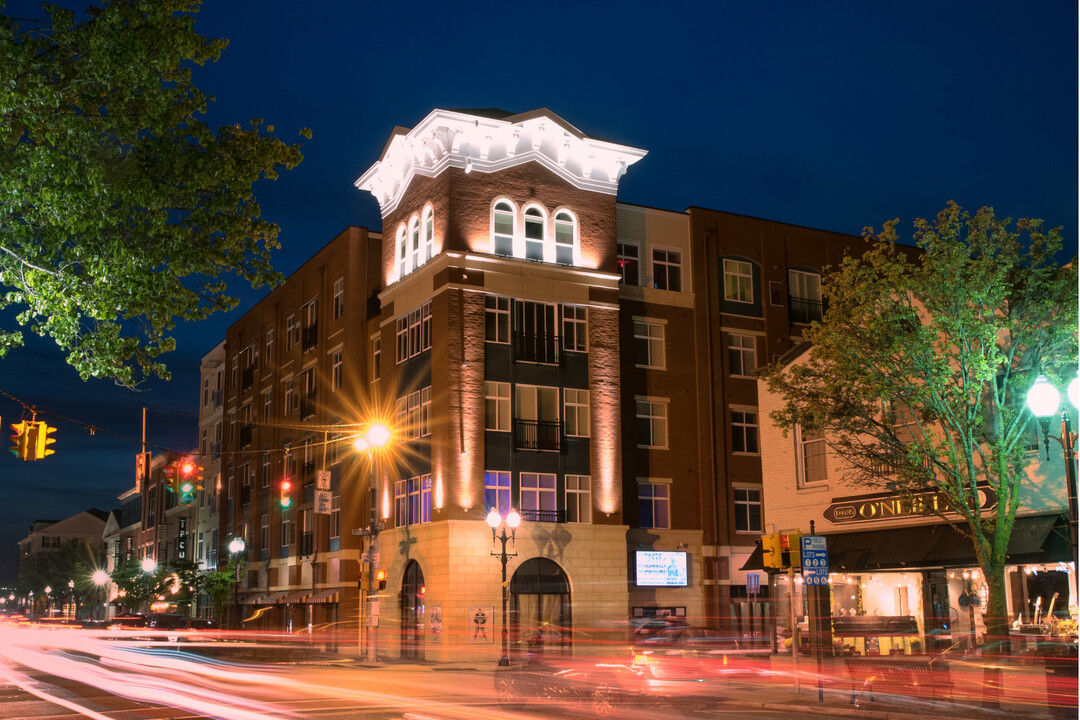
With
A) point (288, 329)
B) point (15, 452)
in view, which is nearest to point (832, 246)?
point (288, 329)

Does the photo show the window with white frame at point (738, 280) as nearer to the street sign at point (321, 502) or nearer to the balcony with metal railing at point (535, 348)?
the balcony with metal railing at point (535, 348)

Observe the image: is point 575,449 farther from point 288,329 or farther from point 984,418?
point 288,329

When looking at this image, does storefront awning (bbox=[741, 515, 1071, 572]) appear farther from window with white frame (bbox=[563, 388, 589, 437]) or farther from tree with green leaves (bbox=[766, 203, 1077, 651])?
window with white frame (bbox=[563, 388, 589, 437])

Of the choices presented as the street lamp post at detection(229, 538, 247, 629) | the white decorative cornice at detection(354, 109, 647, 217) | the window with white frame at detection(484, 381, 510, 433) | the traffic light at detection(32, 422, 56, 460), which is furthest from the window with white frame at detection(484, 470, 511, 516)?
the street lamp post at detection(229, 538, 247, 629)

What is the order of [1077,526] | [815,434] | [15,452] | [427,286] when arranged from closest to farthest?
[1077,526]
[15,452]
[815,434]
[427,286]

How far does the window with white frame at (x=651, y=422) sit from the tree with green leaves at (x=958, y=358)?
61.7ft

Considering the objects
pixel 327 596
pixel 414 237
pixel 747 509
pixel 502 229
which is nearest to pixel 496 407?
pixel 502 229

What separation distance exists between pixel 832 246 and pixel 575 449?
19.5m

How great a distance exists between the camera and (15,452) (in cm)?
2205

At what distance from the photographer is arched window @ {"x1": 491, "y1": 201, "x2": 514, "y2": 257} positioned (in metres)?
44.9

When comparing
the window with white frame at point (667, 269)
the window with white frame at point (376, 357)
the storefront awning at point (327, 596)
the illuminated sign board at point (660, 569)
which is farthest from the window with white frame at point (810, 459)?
the storefront awning at point (327, 596)

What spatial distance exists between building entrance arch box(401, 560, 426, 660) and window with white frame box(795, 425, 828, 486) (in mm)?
16297

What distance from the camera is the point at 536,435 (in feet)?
144

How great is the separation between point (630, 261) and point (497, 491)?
44.7 feet
